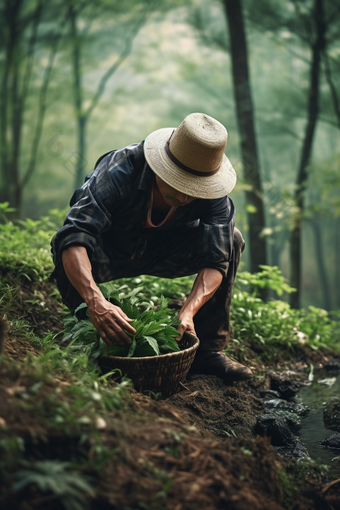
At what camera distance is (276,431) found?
2.75 meters

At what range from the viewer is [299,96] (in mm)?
19766

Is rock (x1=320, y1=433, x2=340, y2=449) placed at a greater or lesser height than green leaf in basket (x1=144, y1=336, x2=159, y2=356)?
lesser

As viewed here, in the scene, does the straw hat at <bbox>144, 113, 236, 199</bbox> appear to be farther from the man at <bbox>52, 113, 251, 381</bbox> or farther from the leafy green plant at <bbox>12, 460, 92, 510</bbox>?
the leafy green plant at <bbox>12, 460, 92, 510</bbox>

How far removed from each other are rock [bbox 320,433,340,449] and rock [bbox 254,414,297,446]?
0.20 metres

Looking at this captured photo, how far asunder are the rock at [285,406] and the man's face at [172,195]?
5.35 feet

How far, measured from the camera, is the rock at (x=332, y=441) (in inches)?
109

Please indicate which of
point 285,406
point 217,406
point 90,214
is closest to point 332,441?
point 285,406

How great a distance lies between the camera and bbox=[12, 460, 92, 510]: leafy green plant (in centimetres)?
143

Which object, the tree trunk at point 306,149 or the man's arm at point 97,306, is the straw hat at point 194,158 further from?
the tree trunk at point 306,149

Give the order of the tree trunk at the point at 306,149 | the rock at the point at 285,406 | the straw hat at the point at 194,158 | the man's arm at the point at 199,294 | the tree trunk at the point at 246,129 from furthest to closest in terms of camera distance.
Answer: the tree trunk at the point at 306,149 < the tree trunk at the point at 246,129 < the rock at the point at 285,406 < the man's arm at the point at 199,294 < the straw hat at the point at 194,158

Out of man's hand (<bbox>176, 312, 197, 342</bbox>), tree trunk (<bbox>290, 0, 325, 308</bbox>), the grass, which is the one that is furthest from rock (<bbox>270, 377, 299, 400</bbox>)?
tree trunk (<bbox>290, 0, 325, 308</bbox>)

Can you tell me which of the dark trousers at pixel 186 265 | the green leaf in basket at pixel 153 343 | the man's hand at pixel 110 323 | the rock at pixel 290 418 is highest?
the man's hand at pixel 110 323

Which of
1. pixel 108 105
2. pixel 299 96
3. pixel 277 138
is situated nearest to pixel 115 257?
pixel 299 96

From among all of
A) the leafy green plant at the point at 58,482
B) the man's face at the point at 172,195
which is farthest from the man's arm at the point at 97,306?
the leafy green plant at the point at 58,482
